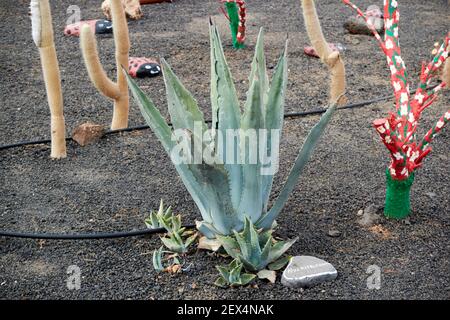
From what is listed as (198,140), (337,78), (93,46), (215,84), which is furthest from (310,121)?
(198,140)

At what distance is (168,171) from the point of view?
3467 mm

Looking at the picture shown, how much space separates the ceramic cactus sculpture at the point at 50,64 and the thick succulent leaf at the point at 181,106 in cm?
108

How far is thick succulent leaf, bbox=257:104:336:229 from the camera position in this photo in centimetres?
246

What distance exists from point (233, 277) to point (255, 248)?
13 centimetres

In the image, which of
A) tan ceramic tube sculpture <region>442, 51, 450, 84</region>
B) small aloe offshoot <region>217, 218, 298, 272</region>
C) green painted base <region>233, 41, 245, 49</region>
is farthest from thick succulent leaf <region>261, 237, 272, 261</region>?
green painted base <region>233, 41, 245, 49</region>

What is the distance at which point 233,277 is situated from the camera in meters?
2.48

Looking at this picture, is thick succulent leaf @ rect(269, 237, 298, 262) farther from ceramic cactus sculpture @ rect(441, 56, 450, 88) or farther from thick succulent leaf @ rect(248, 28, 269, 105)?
ceramic cactus sculpture @ rect(441, 56, 450, 88)

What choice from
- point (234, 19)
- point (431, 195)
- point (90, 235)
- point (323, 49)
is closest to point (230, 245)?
point (90, 235)

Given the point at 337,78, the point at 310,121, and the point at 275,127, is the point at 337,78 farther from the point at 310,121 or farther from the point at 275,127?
the point at 275,127

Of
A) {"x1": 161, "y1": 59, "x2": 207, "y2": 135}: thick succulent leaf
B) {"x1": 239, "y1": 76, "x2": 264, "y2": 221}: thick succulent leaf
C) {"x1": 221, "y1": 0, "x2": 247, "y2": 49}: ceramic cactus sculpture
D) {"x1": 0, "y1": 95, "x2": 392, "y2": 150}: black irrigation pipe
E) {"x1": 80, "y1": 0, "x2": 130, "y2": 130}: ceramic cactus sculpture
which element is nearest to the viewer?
{"x1": 239, "y1": 76, "x2": 264, "y2": 221}: thick succulent leaf

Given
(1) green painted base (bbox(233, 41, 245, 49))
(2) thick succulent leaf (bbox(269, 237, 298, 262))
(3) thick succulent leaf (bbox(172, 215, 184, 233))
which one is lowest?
(1) green painted base (bbox(233, 41, 245, 49))

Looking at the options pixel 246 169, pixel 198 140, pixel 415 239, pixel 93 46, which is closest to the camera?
pixel 198 140

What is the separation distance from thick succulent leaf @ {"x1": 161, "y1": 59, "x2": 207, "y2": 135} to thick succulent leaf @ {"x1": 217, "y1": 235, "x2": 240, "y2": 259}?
16.0 inches

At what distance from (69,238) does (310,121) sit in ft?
5.67
